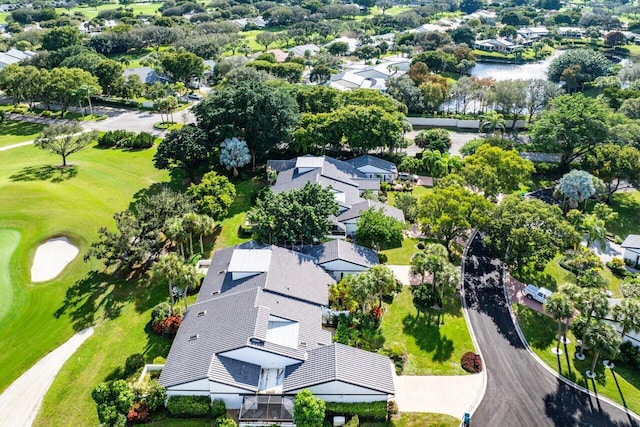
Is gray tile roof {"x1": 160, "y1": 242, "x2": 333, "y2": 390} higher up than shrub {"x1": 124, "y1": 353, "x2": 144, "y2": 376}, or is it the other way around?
gray tile roof {"x1": 160, "y1": 242, "x2": 333, "y2": 390}

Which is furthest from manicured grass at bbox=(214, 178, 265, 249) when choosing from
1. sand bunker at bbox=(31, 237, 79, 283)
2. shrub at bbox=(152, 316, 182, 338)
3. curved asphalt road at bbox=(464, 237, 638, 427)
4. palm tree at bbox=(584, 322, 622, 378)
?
palm tree at bbox=(584, 322, 622, 378)

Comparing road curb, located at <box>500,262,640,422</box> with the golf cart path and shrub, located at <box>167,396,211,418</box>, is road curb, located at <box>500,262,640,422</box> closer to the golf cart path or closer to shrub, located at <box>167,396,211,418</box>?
shrub, located at <box>167,396,211,418</box>

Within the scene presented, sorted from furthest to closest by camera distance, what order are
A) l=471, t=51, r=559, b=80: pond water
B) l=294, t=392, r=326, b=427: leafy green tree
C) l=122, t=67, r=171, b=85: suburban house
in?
l=471, t=51, r=559, b=80: pond water < l=122, t=67, r=171, b=85: suburban house < l=294, t=392, r=326, b=427: leafy green tree

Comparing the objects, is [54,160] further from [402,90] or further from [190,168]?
[402,90]

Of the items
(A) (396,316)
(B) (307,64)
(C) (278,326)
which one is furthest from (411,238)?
(B) (307,64)

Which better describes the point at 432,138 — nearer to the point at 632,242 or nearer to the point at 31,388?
A: the point at 632,242

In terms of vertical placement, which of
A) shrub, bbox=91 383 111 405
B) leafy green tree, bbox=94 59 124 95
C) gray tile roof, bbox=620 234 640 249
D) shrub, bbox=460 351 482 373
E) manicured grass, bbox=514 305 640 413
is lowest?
manicured grass, bbox=514 305 640 413
